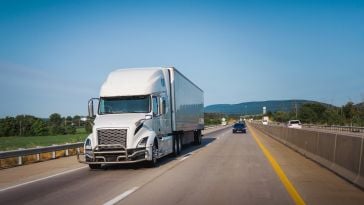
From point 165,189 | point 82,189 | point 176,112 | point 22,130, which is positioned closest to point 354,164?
point 165,189

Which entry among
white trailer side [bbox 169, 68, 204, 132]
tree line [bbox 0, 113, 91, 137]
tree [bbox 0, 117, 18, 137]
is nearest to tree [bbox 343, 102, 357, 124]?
tree line [bbox 0, 113, 91, 137]

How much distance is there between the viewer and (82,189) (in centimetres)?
1180

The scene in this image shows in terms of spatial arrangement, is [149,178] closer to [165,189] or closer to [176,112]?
[165,189]

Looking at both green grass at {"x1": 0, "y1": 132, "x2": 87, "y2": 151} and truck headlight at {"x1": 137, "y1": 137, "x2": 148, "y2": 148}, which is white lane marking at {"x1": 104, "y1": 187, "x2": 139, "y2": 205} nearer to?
truck headlight at {"x1": 137, "y1": 137, "x2": 148, "y2": 148}

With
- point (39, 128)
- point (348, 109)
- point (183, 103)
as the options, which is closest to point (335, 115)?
point (348, 109)

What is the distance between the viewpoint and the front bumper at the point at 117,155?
1584 centimetres

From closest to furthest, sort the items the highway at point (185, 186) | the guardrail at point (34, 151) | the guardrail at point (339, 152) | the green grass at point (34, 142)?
the highway at point (185, 186), the guardrail at point (339, 152), the guardrail at point (34, 151), the green grass at point (34, 142)

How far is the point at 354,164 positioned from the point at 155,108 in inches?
311

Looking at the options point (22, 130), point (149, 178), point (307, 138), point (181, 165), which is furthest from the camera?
point (22, 130)

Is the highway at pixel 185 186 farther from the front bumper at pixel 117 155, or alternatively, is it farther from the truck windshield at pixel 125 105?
the truck windshield at pixel 125 105

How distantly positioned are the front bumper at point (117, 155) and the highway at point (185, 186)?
393 millimetres

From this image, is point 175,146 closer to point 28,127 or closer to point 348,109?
point 348,109

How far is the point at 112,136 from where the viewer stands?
1596 cm

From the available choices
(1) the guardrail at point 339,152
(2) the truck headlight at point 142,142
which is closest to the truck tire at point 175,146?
(2) the truck headlight at point 142,142
